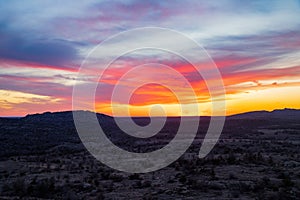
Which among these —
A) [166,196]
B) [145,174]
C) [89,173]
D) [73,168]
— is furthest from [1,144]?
[166,196]

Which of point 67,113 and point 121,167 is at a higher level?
point 67,113

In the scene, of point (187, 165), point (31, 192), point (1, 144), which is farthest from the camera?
point (1, 144)

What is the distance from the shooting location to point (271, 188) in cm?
1977

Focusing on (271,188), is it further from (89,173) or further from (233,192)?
(89,173)

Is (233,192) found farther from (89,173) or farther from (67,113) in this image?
(67,113)

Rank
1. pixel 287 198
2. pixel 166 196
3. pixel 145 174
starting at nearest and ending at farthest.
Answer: pixel 287 198 < pixel 166 196 < pixel 145 174

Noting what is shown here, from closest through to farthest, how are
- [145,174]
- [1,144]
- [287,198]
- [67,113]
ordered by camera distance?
1. [287,198]
2. [145,174]
3. [1,144]
4. [67,113]

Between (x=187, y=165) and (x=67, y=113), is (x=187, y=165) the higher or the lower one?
the lower one

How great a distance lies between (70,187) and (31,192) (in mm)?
2234

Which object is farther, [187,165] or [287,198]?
[187,165]

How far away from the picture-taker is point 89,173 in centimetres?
2738

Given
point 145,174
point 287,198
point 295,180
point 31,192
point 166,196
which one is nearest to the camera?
point 287,198

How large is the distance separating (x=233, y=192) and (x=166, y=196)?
3453 millimetres

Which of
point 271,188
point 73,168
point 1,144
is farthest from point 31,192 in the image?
point 1,144
